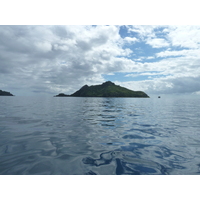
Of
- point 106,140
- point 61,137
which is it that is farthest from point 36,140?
point 106,140

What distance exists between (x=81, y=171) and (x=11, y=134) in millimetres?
8754

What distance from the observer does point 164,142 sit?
8.96m

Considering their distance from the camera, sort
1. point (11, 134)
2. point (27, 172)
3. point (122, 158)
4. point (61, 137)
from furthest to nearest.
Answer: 1. point (11, 134)
2. point (61, 137)
3. point (122, 158)
4. point (27, 172)

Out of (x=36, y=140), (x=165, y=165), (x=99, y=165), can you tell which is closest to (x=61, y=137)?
(x=36, y=140)

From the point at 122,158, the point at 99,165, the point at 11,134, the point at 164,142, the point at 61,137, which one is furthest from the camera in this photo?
the point at 11,134

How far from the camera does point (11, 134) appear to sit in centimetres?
1072

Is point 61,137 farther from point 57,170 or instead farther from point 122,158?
point 122,158

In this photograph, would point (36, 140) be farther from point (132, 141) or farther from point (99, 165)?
point (132, 141)

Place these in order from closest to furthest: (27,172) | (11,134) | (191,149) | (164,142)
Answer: (27,172) < (191,149) < (164,142) < (11,134)

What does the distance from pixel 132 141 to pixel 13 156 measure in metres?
7.77

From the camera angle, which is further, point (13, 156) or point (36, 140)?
point (36, 140)

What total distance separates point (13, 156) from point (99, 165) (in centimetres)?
497

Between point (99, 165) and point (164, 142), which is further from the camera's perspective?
point (164, 142)

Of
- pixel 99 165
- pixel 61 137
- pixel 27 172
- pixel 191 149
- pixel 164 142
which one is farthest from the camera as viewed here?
pixel 61 137
